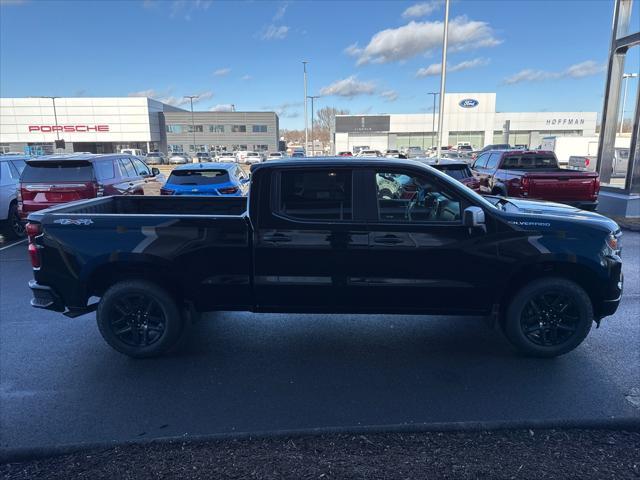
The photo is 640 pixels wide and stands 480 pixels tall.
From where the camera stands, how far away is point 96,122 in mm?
67625

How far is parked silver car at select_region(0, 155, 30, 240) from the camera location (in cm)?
959

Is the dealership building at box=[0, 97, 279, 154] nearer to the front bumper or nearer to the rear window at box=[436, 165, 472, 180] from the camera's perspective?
the rear window at box=[436, 165, 472, 180]

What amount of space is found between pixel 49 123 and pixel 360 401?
257ft

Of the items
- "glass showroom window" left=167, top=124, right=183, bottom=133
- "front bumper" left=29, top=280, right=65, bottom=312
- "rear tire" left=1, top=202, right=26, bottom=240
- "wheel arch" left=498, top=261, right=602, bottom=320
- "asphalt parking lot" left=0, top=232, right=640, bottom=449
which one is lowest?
"asphalt parking lot" left=0, top=232, right=640, bottom=449

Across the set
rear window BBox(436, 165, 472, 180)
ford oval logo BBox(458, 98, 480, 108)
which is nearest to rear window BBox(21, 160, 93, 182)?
rear window BBox(436, 165, 472, 180)

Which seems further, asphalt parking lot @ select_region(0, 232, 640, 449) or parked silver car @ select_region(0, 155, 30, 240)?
parked silver car @ select_region(0, 155, 30, 240)

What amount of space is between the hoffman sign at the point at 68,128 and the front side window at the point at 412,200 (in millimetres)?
74419

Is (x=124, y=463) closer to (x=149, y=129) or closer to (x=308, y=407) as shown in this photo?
(x=308, y=407)

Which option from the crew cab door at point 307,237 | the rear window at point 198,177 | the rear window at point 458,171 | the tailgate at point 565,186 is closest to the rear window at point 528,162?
the rear window at point 458,171

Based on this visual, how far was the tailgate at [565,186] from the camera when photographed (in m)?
10.1

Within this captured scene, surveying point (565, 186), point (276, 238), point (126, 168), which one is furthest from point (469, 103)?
point (276, 238)

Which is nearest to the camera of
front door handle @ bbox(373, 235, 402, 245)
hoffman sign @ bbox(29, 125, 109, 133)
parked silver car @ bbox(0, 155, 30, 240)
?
front door handle @ bbox(373, 235, 402, 245)

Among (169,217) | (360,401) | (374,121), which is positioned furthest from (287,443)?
(374,121)

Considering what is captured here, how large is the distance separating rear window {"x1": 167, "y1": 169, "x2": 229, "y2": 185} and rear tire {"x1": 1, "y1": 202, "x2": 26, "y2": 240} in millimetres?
3525
